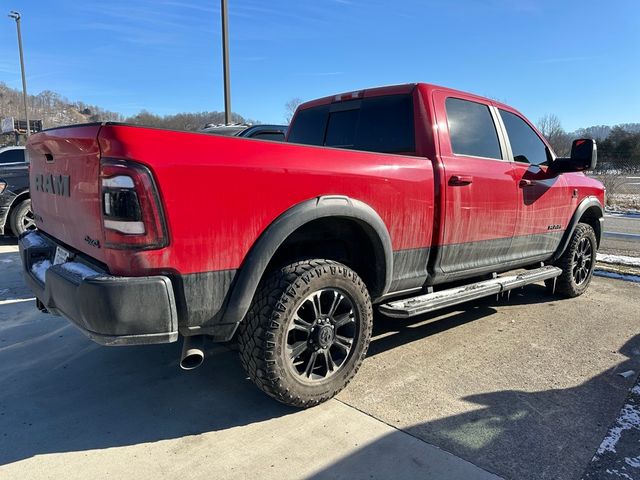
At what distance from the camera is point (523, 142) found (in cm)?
463

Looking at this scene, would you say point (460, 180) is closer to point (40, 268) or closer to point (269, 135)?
point (40, 268)

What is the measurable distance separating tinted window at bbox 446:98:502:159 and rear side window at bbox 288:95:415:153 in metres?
0.38

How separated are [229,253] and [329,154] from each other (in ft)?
2.89

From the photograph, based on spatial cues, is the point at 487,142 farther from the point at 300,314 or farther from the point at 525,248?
the point at 300,314

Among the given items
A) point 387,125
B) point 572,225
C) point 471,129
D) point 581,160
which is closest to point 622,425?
point 471,129

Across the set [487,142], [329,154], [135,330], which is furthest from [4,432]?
[487,142]

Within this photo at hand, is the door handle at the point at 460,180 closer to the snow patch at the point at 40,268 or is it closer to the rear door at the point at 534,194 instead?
the rear door at the point at 534,194

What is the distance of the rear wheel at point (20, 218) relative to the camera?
27.0 feet

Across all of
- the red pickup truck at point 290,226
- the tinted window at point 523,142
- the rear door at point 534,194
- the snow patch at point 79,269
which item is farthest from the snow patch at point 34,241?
the tinted window at point 523,142

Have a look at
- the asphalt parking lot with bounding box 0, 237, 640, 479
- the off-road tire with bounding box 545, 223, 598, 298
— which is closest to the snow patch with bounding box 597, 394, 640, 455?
the asphalt parking lot with bounding box 0, 237, 640, 479

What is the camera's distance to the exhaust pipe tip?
2.53m

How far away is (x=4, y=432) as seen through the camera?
8.70 ft

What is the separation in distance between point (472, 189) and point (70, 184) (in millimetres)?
2788

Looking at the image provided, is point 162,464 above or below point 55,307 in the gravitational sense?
below
